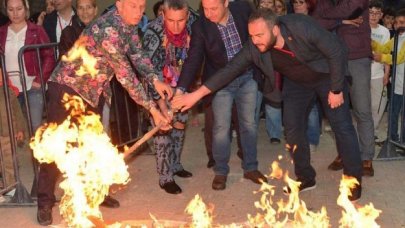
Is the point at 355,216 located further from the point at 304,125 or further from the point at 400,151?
the point at 400,151

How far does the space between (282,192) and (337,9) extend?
1957 mm

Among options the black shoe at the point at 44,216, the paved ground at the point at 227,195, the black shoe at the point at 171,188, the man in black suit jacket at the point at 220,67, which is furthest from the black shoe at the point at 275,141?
the black shoe at the point at 44,216

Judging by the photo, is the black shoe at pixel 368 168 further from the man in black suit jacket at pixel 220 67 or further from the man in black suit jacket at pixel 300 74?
the man in black suit jacket at pixel 220 67

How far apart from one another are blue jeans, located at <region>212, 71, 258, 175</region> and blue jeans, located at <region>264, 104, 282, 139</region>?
1618mm

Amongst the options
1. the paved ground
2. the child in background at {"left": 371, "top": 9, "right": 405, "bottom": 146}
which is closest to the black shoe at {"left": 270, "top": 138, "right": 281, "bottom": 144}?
the paved ground

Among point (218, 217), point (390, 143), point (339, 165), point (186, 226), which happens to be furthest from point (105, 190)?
point (390, 143)

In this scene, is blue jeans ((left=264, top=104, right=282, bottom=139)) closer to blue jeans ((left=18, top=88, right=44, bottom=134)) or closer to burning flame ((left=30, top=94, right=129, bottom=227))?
blue jeans ((left=18, top=88, right=44, bottom=134))

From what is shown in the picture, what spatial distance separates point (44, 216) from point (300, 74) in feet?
8.90

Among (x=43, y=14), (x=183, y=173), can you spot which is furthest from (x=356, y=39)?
(x=43, y=14)

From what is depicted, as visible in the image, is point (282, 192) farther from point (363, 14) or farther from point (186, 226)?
point (363, 14)

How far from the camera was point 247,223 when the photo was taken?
4.77 m

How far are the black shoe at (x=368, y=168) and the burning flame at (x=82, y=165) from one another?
2818 mm

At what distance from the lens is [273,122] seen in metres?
7.61

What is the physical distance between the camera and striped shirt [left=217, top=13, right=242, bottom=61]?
5.60 meters
